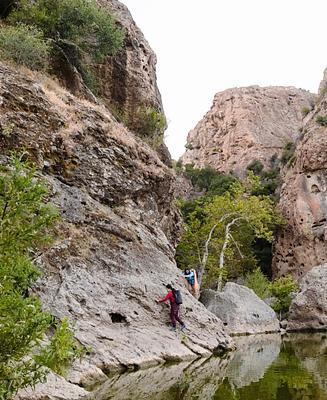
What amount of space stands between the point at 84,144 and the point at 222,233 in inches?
841

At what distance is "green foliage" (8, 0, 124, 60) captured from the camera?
25281 mm

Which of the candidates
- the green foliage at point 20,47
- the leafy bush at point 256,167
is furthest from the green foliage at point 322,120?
the green foliage at point 20,47

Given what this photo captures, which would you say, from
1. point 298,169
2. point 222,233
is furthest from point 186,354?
point 298,169

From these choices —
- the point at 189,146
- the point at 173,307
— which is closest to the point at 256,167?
the point at 189,146

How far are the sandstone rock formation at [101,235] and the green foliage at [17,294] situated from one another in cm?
541

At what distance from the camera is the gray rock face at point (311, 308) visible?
29.5m

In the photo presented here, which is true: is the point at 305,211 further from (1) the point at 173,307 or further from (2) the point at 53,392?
(2) the point at 53,392

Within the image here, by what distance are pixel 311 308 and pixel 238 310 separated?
22.0 ft

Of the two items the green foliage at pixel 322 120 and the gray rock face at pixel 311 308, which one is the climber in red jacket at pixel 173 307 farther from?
the green foliage at pixel 322 120

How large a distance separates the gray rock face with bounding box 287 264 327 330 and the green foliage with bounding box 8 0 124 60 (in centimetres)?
1983

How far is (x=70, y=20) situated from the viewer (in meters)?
25.9

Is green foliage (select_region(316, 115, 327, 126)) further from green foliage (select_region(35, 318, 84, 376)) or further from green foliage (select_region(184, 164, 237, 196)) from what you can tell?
green foliage (select_region(35, 318, 84, 376))

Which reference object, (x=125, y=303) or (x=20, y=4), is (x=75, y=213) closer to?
(x=125, y=303)

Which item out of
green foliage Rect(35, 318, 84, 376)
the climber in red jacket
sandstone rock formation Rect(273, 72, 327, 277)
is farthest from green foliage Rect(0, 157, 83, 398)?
sandstone rock formation Rect(273, 72, 327, 277)
